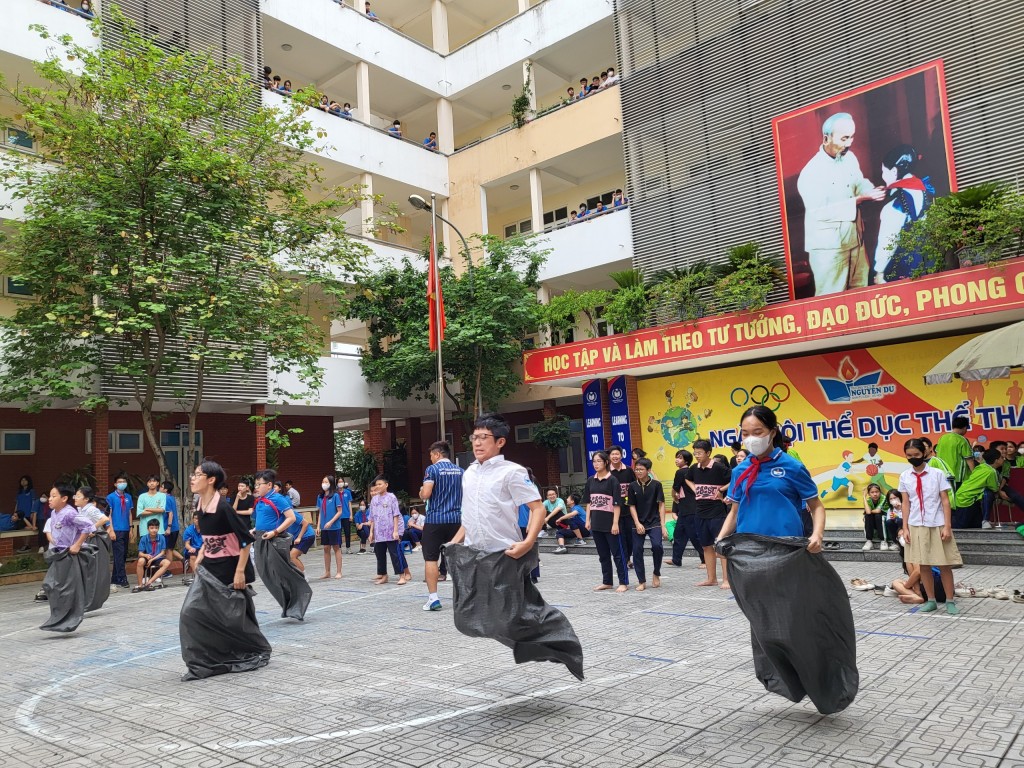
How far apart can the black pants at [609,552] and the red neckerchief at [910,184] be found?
31.9 ft

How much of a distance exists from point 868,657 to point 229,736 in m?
4.53

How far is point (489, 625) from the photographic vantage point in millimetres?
4828

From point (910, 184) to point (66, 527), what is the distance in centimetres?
1521

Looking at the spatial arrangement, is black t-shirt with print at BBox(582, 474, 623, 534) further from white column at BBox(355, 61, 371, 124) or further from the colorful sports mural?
white column at BBox(355, 61, 371, 124)

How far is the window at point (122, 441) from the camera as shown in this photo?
1978 cm

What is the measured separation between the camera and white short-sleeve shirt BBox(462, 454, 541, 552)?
502cm

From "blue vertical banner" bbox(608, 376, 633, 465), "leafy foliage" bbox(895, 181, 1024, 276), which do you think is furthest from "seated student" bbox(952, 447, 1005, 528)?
"blue vertical banner" bbox(608, 376, 633, 465)

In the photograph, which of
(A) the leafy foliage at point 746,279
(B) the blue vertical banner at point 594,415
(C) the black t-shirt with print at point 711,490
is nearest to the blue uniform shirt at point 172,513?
(C) the black t-shirt with print at point 711,490

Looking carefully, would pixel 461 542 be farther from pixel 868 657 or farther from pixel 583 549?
pixel 583 549

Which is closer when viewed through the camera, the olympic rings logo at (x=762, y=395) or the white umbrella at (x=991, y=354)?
the white umbrella at (x=991, y=354)

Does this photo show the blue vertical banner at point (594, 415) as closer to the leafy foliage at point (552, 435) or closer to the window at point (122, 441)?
the leafy foliage at point (552, 435)

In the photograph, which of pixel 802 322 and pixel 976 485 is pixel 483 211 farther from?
pixel 976 485

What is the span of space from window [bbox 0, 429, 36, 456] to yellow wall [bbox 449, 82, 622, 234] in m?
13.7

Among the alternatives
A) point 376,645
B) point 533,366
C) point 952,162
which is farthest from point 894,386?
point 376,645
